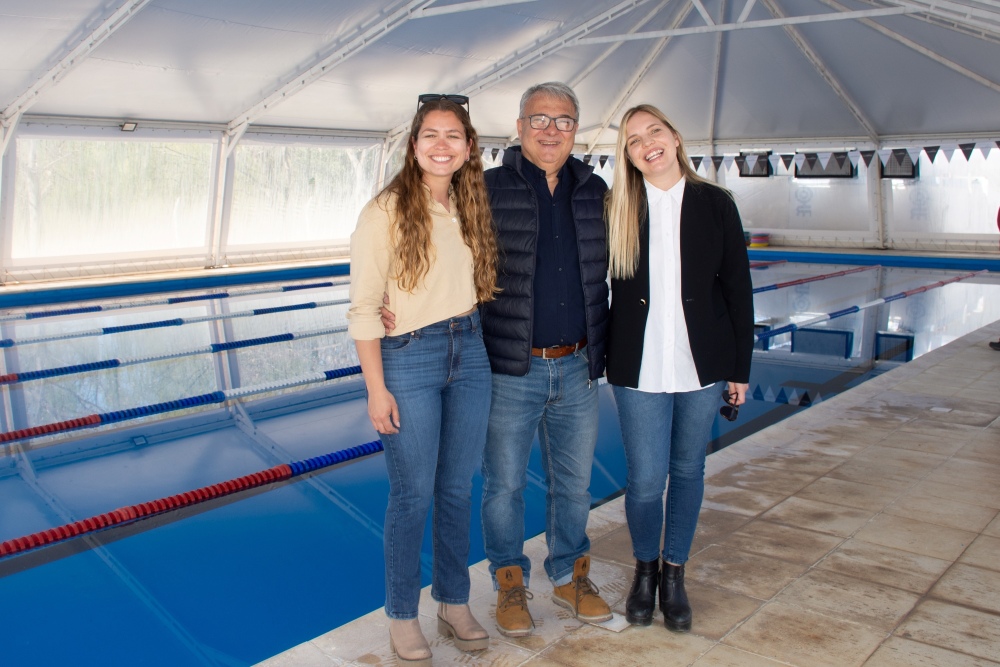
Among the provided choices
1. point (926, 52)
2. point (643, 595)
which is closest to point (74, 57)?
point (643, 595)

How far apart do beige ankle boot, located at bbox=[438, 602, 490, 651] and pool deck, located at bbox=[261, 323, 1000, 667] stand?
39 millimetres

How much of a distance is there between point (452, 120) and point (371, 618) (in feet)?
4.78

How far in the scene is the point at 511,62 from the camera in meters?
13.4

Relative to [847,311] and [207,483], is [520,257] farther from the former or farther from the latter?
[847,311]

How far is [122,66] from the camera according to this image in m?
10.2

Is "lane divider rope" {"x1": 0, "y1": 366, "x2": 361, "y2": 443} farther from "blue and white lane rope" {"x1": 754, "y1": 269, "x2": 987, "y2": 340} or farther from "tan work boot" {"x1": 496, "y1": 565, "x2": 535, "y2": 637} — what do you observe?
"blue and white lane rope" {"x1": 754, "y1": 269, "x2": 987, "y2": 340}

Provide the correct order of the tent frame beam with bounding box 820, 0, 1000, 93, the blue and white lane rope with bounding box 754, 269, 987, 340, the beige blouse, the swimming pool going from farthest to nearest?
the tent frame beam with bounding box 820, 0, 1000, 93 < the blue and white lane rope with bounding box 754, 269, 987, 340 < the swimming pool < the beige blouse

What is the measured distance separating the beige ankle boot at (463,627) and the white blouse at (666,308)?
30.8 inches

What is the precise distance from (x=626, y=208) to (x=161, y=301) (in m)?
10.1

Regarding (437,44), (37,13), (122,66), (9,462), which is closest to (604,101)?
(437,44)

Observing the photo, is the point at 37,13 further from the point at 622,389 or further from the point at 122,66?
the point at 622,389

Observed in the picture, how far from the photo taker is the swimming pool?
3031mm

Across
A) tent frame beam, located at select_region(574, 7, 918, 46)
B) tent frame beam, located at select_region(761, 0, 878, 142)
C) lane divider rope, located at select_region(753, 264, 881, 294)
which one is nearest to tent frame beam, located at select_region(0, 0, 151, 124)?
tent frame beam, located at select_region(574, 7, 918, 46)

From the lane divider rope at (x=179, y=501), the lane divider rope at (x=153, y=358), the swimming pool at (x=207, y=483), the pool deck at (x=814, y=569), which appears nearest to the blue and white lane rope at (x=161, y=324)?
the swimming pool at (x=207, y=483)
